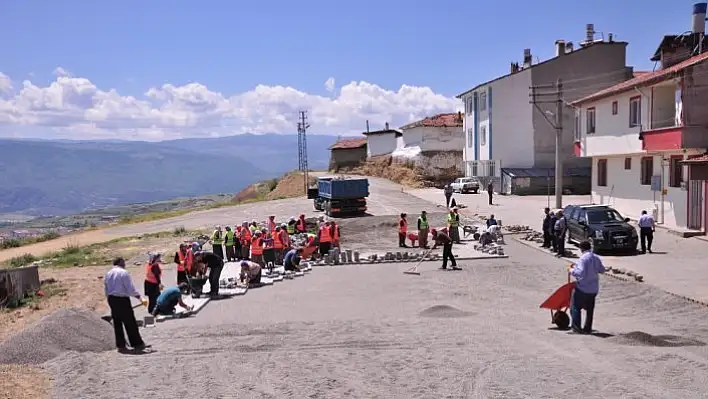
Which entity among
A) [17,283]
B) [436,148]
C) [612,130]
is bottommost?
[17,283]

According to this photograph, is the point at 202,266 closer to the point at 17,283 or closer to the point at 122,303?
the point at 122,303

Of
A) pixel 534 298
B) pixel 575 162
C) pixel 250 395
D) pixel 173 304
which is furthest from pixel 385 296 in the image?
pixel 575 162

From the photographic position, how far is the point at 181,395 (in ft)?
28.0

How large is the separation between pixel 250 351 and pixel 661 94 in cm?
2250

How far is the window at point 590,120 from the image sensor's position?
3438 centimetres

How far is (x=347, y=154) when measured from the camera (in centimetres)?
8094

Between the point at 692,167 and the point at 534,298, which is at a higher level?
the point at 692,167

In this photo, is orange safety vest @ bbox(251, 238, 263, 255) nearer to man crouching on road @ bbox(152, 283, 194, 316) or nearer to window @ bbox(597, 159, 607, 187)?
man crouching on road @ bbox(152, 283, 194, 316)

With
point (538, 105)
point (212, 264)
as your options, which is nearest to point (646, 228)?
point (212, 264)

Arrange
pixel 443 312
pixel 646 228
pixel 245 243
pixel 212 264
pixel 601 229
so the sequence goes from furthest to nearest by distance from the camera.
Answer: pixel 245 243
pixel 601 229
pixel 646 228
pixel 212 264
pixel 443 312

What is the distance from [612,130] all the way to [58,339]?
26975mm

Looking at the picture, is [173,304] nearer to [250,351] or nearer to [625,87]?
[250,351]

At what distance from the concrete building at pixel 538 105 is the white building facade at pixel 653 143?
16205 millimetres

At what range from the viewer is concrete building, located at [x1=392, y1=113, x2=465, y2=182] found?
67812 millimetres
